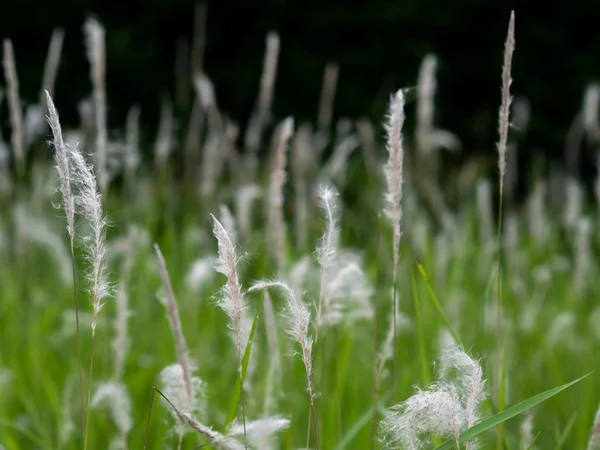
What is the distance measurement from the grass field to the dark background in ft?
5.93

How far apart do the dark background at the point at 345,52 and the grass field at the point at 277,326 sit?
1.81 m

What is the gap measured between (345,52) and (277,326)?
4.04 metres

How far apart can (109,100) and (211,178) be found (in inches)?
114

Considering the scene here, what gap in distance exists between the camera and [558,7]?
6.21 m

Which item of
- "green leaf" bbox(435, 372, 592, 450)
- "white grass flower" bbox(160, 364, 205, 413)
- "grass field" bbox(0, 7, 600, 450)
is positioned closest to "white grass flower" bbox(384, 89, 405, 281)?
"grass field" bbox(0, 7, 600, 450)

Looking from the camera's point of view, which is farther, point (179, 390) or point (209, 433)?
point (179, 390)

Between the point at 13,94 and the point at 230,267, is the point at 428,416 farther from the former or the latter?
the point at 13,94

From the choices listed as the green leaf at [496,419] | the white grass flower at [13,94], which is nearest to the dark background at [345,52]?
the white grass flower at [13,94]

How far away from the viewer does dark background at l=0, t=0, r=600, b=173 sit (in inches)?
218

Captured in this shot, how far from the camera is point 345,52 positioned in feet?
19.6

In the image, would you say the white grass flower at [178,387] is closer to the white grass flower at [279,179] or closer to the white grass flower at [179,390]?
the white grass flower at [179,390]

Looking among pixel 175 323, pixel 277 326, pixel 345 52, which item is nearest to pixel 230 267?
pixel 175 323

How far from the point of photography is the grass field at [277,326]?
2.92 feet

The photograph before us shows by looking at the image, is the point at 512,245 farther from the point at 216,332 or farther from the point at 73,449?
the point at 73,449
